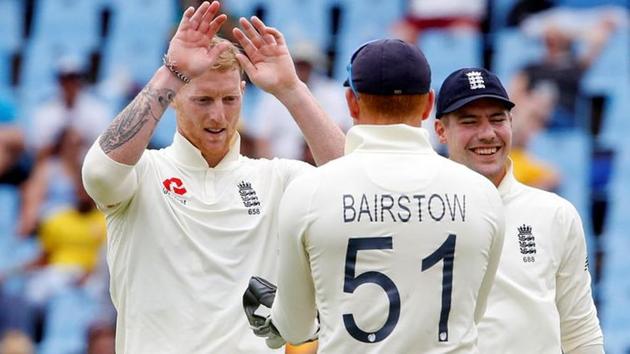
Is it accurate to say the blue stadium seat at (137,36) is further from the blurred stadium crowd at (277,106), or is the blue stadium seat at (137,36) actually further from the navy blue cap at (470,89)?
the navy blue cap at (470,89)

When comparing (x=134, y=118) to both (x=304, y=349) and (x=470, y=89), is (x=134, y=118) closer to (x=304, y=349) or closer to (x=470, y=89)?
(x=470, y=89)

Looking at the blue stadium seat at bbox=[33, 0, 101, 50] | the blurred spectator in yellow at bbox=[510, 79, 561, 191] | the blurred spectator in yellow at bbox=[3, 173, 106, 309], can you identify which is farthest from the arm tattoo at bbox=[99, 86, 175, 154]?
the blue stadium seat at bbox=[33, 0, 101, 50]

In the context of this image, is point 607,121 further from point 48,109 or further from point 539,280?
point 539,280

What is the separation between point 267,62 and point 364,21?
8.08m

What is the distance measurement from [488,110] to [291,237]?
5.60 ft

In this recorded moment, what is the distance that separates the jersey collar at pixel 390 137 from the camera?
14.4ft

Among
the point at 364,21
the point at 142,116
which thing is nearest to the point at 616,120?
the point at 364,21

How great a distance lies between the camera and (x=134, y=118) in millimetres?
5109

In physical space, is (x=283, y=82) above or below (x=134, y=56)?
below

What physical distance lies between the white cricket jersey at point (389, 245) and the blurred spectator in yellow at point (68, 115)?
851cm

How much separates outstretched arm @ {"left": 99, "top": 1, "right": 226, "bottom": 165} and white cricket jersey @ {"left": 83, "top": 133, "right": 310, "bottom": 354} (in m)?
0.17

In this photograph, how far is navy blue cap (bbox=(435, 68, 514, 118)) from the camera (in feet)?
18.8

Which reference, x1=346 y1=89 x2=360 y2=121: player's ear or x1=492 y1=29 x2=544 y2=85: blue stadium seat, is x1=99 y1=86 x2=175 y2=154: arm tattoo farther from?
x1=492 y1=29 x2=544 y2=85: blue stadium seat

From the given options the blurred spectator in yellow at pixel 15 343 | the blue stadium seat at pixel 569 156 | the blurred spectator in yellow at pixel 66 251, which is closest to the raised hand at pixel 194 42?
the blurred spectator in yellow at pixel 66 251
